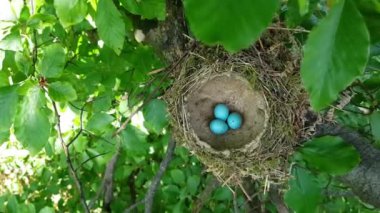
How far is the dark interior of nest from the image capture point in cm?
162

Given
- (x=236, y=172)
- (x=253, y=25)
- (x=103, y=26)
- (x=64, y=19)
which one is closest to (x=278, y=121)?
(x=236, y=172)

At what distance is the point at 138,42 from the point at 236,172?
0.49 m

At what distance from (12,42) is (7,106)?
0.17 m

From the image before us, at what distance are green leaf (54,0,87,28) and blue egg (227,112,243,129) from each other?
2.60 ft

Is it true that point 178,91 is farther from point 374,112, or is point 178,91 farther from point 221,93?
point 374,112

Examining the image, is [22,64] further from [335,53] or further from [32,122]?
[335,53]

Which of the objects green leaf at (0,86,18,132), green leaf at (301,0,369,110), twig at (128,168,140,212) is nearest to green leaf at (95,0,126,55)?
green leaf at (0,86,18,132)

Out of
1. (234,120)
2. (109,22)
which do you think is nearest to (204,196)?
(234,120)

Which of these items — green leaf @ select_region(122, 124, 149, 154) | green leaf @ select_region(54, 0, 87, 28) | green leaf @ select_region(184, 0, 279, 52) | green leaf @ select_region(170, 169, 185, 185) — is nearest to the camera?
green leaf @ select_region(184, 0, 279, 52)

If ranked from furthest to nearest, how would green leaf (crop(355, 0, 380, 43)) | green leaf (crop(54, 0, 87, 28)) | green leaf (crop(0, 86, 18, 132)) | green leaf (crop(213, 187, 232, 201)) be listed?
green leaf (crop(213, 187, 232, 201)), green leaf (crop(0, 86, 18, 132)), green leaf (crop(54, 0, 87, 28)), green leaf (crop(355, 0, 380, 43))

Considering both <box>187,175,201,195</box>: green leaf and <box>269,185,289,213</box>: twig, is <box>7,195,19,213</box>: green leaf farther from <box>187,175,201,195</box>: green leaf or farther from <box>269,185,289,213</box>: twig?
<box>269,185,289,213</box>: twig

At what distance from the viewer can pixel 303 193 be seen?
50.4 inches

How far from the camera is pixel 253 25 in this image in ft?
1.45

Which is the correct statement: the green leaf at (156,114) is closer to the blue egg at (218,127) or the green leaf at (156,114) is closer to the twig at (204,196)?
the blue egg at (218,127)
